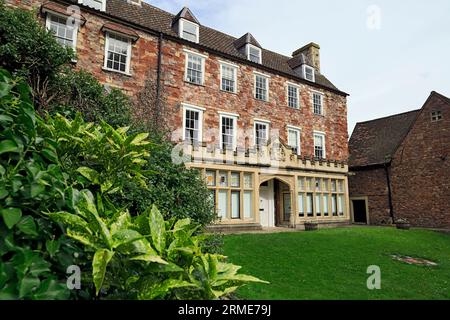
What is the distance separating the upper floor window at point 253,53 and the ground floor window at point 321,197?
8735 millimetres

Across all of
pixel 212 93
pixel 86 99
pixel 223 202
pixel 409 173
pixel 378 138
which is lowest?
pixel 223 202

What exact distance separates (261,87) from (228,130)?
167 inches

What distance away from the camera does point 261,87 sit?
19188 mm

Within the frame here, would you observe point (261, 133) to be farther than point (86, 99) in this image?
Yes

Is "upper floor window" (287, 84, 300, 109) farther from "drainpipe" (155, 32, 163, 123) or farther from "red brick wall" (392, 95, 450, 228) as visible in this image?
"drainpipe" (155, 32, 163, 123)

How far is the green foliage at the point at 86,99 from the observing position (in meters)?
9.66

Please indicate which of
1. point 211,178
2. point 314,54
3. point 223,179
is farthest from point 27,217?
point 314,54

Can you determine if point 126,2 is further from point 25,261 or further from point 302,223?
point 25,261

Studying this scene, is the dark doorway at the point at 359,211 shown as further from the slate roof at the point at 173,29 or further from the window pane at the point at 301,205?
the slate roof at the point at 173,29

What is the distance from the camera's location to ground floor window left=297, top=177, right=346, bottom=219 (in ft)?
58.3

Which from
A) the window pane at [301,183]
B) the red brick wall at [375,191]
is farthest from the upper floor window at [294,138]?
the red brick wall at [375,191]

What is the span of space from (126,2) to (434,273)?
19.8 m

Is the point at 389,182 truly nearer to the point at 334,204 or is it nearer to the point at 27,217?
the point at 334,204

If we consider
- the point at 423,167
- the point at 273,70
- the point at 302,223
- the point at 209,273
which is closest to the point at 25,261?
the point at 209,273
